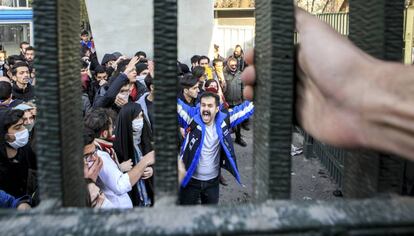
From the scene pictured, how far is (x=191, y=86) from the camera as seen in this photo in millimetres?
7590

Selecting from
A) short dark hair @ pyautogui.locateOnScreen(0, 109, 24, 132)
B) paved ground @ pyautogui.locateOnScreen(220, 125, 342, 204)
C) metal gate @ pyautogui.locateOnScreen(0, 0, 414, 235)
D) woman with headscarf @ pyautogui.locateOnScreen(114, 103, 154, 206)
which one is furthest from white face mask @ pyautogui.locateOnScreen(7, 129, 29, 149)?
metal gate @ pyautogui.locateOnScreen(0, 0, 414, 235)

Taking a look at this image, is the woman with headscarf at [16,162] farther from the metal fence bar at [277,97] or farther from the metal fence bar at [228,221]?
the metal fence bar at [277,97]

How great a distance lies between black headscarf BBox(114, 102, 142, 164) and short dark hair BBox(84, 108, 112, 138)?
1.59ft

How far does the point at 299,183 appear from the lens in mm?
7859

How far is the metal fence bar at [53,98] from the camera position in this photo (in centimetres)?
111

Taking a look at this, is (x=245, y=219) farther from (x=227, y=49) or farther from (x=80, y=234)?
(x=227, y=49)

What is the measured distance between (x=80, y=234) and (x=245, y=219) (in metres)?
0.35

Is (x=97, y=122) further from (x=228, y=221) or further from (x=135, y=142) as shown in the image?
(x=228, y=221)

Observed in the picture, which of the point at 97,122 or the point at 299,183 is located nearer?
the point at 97,122

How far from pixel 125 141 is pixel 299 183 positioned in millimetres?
3592

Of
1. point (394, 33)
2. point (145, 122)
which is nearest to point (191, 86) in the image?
point (145, 122)

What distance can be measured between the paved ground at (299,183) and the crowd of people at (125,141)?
429 mm

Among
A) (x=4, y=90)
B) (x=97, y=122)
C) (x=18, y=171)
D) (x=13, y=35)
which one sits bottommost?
(x=18, y=171)

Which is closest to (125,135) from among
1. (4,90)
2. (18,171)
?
(18,171)
